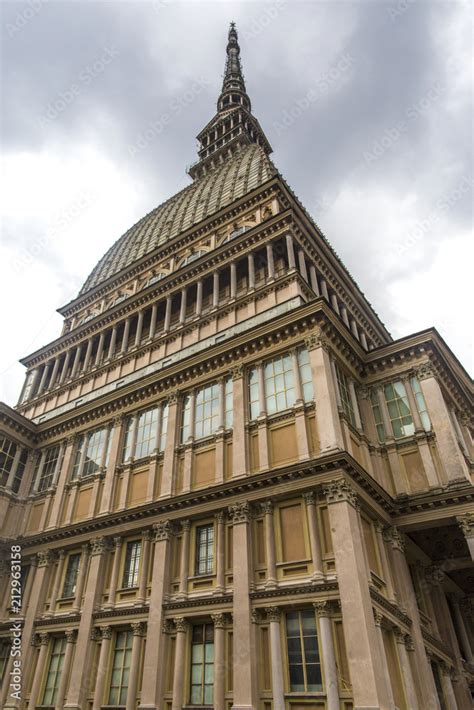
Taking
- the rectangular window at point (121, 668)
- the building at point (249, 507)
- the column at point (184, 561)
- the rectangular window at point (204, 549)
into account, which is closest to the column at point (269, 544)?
the building at point (249, 507)

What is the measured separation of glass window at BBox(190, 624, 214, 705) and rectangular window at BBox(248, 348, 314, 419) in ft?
30.5

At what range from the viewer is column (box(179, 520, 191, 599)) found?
1995 centimetres

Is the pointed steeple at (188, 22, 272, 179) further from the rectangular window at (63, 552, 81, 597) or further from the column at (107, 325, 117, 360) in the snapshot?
the rectangular window at (63, 552, 81, 597)

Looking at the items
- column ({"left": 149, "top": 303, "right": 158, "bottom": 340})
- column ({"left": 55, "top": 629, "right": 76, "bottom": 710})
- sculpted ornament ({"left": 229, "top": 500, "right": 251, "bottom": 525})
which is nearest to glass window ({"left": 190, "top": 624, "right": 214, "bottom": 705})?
sculpted ornament ({"left": 229, "top": 500, "right": 251, "bottom": 525})

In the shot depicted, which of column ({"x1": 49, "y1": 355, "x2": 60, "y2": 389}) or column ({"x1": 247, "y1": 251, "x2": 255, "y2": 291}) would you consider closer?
column ({"x1": 247, "y1": 251, "x2": 255, "y2": 291})

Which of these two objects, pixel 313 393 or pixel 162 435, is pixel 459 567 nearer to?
pixel 313 393

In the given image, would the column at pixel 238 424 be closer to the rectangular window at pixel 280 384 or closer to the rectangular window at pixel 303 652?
the rectangular window at pixel 280 384

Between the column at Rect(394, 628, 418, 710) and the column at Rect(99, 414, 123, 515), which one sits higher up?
the column at Rect(99, 414, 123, 515)

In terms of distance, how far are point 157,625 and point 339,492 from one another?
9397mm

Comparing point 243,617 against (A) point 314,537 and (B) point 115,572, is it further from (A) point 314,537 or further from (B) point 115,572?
(B) point 115,572

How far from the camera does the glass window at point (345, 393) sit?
22562mm

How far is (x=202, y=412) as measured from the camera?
25.0 metres

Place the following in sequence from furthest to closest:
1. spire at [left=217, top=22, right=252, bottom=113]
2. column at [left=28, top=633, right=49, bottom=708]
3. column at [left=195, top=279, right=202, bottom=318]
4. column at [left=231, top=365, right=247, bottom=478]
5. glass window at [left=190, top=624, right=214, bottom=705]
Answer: spire at [left=217, top=22, right=252, bottom=113], column at [left=195, top=279, right=202, bottom=318], column at [left=28, top=633, right=49, bottom=708], column at [left=231, top=365, right=247, bottom=478], glass window at [left=190, top=624, right=214, bottom=705]

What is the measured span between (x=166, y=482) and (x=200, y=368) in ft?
21.0
